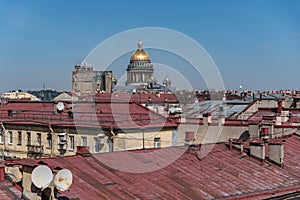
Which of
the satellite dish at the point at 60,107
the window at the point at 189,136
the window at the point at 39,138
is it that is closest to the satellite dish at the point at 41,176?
the window at the point at 189,136

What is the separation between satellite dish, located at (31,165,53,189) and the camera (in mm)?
9383

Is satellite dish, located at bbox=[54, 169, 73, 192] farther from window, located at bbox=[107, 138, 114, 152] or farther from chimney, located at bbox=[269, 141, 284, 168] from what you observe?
window, located at bbox=[107, 138, 114, 152]

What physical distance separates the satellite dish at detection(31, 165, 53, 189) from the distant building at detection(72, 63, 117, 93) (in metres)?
67.7

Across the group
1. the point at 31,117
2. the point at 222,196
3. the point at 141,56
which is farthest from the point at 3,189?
the point at 141,56

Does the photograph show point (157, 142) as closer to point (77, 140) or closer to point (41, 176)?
point (77, 140)

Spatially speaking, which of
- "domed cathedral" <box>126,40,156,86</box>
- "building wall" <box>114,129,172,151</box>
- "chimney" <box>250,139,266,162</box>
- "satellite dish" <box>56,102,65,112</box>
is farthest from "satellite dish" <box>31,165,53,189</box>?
"domed cathedral" <box>126,40,156,86</box>

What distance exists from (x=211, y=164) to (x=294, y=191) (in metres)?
2.62

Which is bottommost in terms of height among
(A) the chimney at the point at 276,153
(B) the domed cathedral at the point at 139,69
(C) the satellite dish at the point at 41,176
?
(A) the chimney at the point at 276,153

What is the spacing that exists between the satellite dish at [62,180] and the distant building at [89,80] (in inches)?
2658

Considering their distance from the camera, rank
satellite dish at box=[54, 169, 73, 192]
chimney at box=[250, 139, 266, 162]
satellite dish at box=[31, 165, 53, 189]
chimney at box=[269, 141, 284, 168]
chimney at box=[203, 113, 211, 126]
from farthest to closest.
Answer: chimney at box=[203, 113, 211, 126] → chimney at box=[250, 139, 266, 162] → chimney at box=[269, 141, 284, 168] → satellite dish at box=[54, 169, 73, 192] → satellite dish at box=[31, 165, 53, 189]

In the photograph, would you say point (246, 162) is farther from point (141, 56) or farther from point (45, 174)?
point (141, 56)

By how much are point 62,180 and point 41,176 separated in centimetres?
46

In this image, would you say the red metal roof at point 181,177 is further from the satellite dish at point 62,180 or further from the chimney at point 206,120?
the chimney at point 206,120

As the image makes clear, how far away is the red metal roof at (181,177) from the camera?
11625mm
